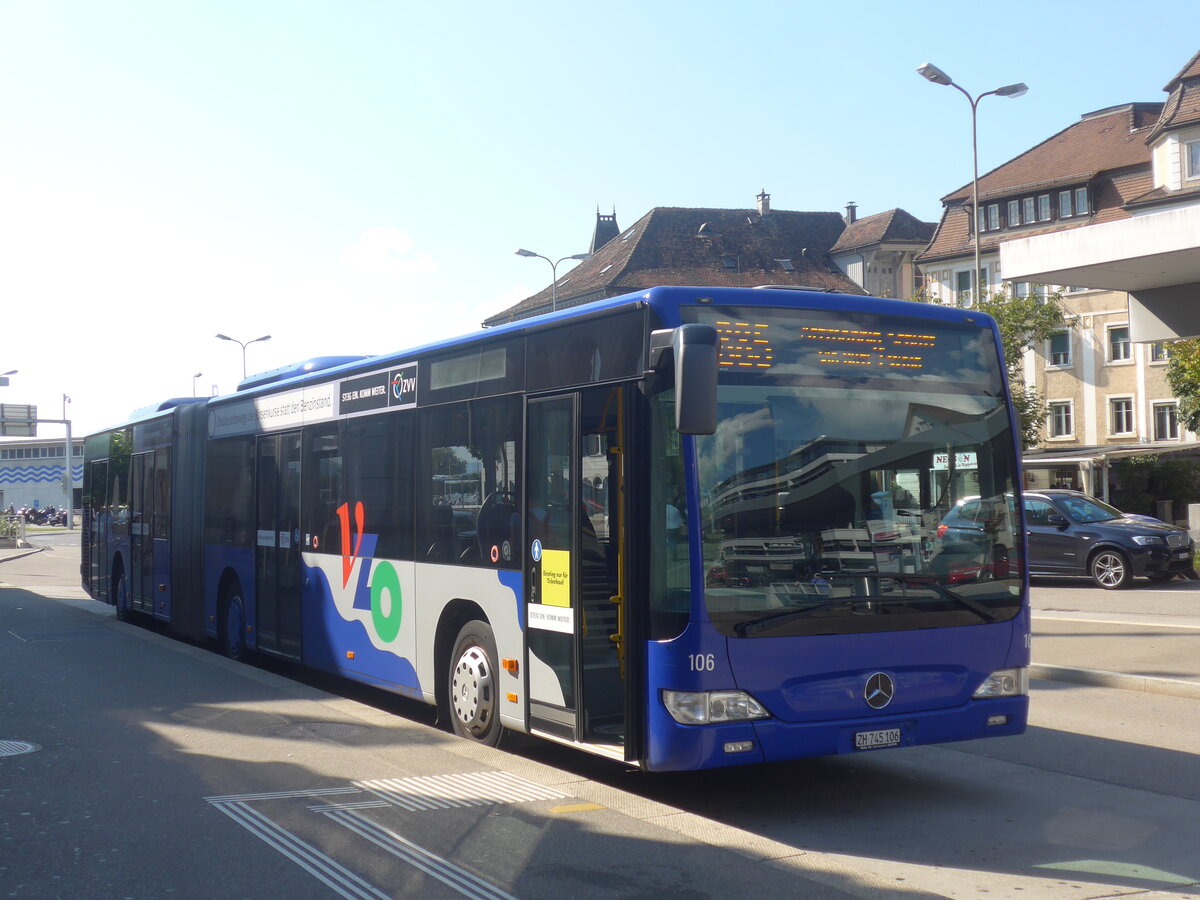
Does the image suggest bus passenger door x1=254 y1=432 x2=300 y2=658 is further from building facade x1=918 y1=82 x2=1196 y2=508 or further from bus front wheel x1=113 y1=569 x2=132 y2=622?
building facade x1=918 y1=82 x2=1196 y2=508

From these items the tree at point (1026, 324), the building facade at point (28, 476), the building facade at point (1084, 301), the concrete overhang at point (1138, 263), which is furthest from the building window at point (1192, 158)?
the building facade at point (28, 476)

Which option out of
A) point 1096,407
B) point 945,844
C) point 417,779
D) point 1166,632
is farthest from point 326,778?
point 1096,407

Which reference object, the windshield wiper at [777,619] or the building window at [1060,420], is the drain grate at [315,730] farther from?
the building window at [1060,420]

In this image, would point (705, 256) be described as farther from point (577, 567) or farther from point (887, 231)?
point (577, 567)

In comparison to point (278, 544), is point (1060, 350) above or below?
above

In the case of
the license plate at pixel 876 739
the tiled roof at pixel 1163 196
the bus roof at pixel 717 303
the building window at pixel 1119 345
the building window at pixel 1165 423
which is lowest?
the license plate at pixel 876 739

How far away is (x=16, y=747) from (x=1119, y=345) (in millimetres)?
53029

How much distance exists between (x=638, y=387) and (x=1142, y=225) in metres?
12.1

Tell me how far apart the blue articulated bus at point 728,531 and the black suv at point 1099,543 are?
15.4 m

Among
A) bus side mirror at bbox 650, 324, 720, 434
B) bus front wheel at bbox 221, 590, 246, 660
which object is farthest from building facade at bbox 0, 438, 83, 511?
bus side mirror at bbox 650, 324, 720, 434

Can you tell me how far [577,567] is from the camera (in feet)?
25.1

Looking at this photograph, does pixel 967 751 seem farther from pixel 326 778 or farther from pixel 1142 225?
pixel 1142 225

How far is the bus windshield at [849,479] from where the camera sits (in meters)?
6.89

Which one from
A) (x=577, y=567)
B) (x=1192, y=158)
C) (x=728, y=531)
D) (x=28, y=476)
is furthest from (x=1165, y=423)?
(x=28, y=476)
